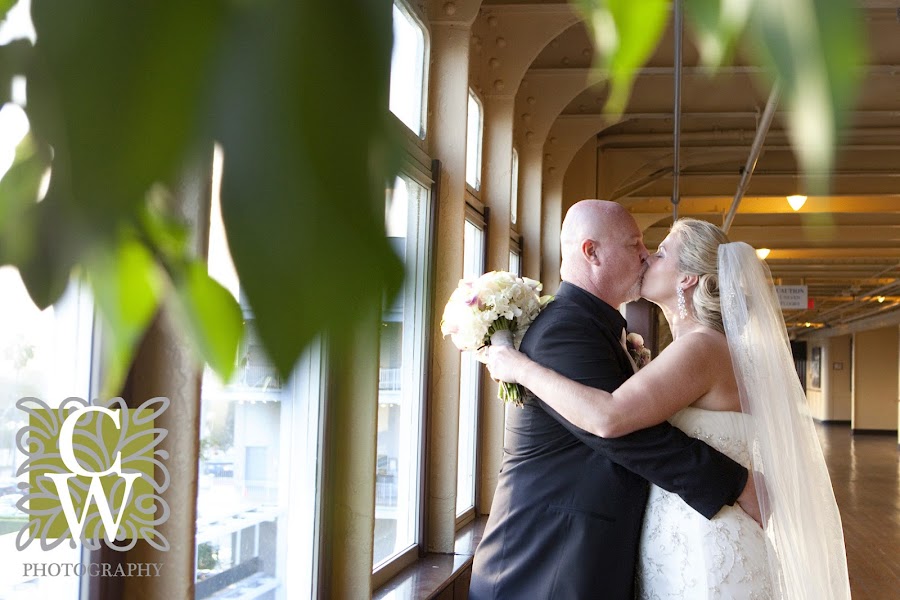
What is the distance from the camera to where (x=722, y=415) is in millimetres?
2926

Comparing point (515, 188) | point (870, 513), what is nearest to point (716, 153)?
point (515, 188)

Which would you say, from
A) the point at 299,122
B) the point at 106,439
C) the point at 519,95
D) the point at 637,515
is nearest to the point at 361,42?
the point at 299,122

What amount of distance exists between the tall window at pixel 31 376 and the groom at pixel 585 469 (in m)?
1.21

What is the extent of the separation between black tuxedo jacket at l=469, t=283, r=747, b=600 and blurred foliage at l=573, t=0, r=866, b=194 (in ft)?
8.03

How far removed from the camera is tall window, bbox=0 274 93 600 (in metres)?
0.34

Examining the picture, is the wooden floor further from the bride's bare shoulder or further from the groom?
the groom

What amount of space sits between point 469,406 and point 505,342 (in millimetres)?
5187

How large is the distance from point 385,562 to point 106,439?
128 inches

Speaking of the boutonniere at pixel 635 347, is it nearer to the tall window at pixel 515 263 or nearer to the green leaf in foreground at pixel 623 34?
the green leaf in foreground at pixel 623 34

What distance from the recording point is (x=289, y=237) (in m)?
0.25

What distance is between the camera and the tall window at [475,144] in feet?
25.2

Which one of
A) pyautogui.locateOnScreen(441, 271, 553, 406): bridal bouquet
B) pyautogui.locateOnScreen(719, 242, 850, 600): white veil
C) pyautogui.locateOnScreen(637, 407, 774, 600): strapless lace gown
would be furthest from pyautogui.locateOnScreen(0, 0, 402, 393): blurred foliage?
pyautogui.locateOnScreen(719, 242, 850, 600): white veil

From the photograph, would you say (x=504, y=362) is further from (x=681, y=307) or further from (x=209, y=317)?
(x=209, y=317)

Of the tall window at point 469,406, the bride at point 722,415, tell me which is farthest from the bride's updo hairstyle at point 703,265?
the tall window at point 469,406
